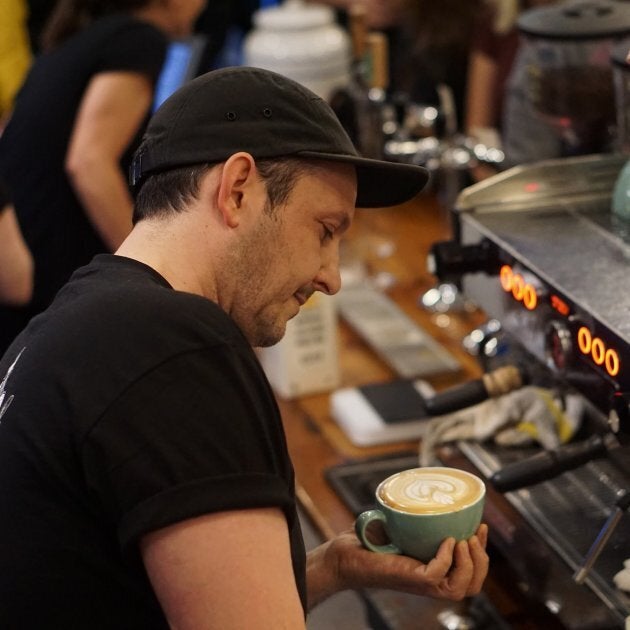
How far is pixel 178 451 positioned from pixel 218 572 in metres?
Answer: 0.09

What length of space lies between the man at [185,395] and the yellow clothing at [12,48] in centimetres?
271

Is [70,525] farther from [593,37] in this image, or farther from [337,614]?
[593,37]

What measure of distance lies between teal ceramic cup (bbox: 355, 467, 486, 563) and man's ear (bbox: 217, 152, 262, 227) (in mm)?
309

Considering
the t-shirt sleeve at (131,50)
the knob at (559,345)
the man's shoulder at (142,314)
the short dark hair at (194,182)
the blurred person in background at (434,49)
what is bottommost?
the blurred person in background at (434,49)

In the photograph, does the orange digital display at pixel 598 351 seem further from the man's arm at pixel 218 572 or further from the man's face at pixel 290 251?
the man's arm at pixel 218 572

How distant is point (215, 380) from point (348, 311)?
1.43m

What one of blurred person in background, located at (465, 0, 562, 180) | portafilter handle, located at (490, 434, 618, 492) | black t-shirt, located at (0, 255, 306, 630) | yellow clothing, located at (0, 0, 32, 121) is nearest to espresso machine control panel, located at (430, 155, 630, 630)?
portafilter handle, located at (490, 434, 618, 492)

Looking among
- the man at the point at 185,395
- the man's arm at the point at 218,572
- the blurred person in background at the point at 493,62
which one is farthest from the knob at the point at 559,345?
the blurred person in background at the point at 493,62

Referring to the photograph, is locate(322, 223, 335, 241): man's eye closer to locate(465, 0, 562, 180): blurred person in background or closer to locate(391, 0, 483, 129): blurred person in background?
locate(465, 0, 562, 180): blurred person in background

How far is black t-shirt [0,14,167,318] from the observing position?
6.89ft

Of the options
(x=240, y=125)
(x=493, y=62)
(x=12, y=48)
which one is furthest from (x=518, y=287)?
(x=12, y=48)

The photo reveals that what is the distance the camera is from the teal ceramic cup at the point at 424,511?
1.05 m

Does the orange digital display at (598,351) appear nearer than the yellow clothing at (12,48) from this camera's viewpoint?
Yes

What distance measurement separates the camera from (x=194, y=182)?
970mm
